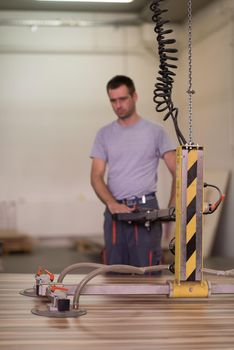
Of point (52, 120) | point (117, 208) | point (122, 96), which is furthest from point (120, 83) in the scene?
point (52, 120)

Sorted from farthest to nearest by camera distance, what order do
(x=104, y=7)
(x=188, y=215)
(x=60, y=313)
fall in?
(x=104, y=7) → (x=188, y=215) → (x=60, y=313)

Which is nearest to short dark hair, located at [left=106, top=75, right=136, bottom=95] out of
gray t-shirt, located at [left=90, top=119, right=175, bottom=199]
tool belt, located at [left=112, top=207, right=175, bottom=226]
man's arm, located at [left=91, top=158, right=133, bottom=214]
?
gray t-shirt, located at [left=90, top=119, right=175, bottom=199]

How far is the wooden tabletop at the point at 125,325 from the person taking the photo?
5.87 feet

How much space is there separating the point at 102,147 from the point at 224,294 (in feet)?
7.38

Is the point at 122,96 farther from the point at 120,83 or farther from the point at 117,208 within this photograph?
the point at 117,208

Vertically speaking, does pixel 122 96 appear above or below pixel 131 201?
above

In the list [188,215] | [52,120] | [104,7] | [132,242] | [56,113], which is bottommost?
[132,242]

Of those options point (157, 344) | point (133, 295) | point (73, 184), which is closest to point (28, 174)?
point (73, 184)

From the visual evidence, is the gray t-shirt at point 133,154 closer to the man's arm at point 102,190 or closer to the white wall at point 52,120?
the man's arm at point 102,190

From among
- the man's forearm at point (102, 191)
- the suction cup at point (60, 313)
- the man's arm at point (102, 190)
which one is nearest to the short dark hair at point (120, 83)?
the man's arm at point (102, 190)

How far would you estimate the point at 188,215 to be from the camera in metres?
2.34

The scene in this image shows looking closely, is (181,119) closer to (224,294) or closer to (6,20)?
(6,20)

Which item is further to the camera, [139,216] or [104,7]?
[104,7]

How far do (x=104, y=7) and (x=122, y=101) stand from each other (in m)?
6.72
